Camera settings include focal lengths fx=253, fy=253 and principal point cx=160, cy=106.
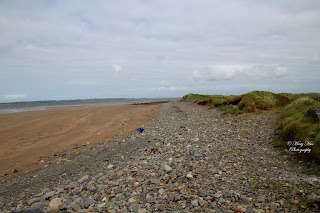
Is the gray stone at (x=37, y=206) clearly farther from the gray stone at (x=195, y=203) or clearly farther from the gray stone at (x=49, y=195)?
the gray stone at (x=195, y=203)

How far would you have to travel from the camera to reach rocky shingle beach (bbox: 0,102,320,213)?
6668 millimetres

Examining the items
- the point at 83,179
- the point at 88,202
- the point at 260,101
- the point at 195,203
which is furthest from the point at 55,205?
the point at 260,101

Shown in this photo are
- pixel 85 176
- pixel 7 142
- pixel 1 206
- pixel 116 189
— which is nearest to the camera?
pixel 116 189

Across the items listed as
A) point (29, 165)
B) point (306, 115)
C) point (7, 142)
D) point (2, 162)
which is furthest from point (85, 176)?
point (7, 142)

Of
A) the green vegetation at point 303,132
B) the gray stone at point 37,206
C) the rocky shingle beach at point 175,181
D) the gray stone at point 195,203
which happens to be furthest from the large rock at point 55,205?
the green vegetation at point 303,132

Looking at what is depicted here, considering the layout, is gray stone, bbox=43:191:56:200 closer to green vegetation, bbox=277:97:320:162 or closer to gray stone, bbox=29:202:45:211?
gray stone, bbox=29:202:45:211

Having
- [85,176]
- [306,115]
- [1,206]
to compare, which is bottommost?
[1,206]

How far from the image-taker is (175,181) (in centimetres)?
812

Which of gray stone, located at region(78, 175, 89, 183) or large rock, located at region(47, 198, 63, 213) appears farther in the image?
gray stone, located at region(78, 175, 89, 183)

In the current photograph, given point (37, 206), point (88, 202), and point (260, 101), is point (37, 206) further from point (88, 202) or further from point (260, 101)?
point (260, 101)

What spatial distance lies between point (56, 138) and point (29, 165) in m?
6.76

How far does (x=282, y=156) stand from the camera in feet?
33.8

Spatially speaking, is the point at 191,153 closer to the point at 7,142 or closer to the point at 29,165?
the point at 29,165

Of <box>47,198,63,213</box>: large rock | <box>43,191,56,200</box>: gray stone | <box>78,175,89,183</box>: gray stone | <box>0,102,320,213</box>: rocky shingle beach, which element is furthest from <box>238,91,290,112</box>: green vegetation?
<box>47,198,63,213</box>: large rock
